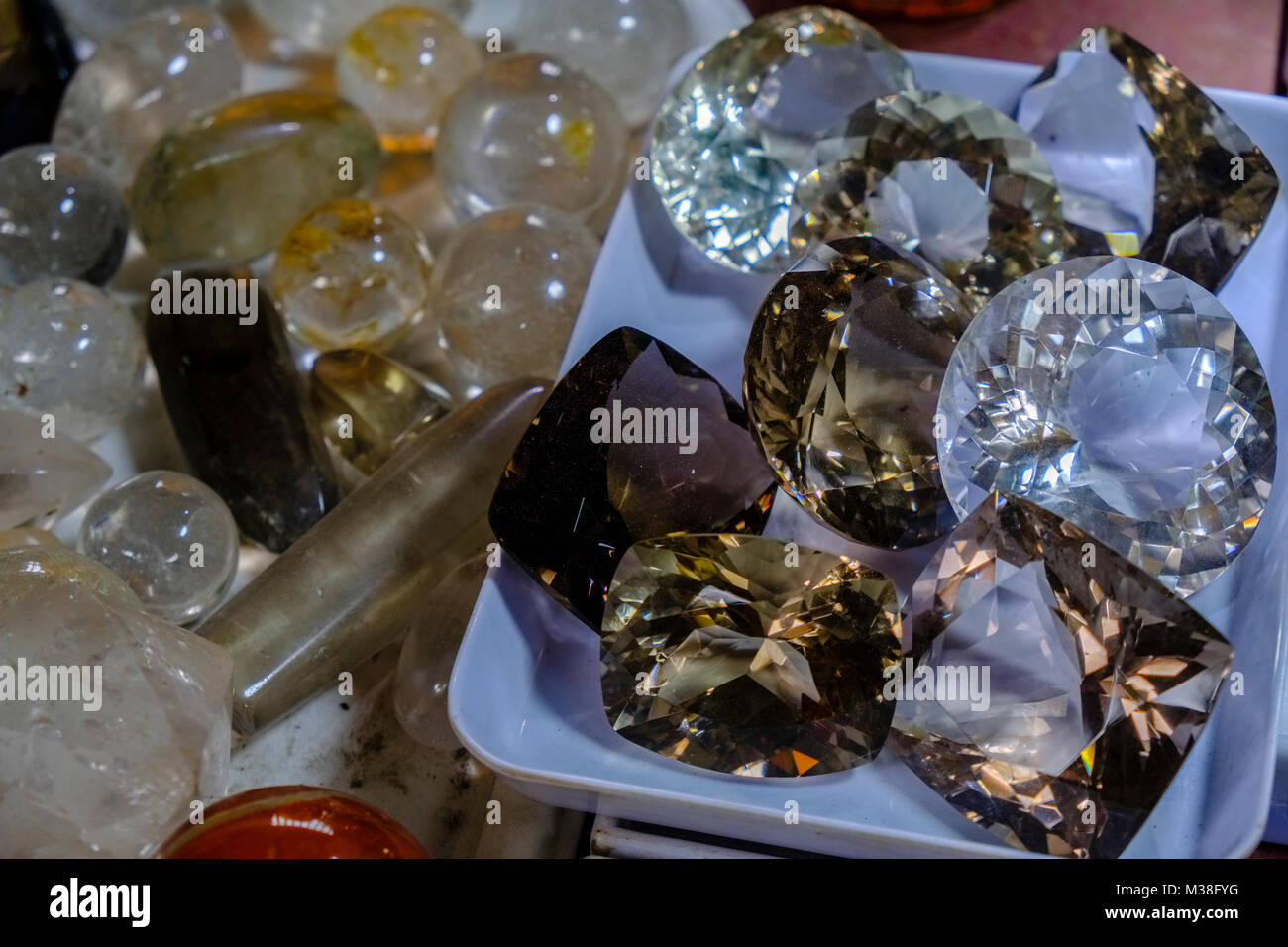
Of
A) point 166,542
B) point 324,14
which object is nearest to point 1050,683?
point 166,542

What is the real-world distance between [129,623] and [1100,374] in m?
0.29

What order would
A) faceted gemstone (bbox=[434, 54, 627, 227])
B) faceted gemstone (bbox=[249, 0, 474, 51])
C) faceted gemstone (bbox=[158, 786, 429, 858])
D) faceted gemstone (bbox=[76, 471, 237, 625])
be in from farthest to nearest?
faceted gemstone (bbox=[249, 0, 474, 51]) < faceted gemstone (bbox=[434, 54, 627, 227]) < faceted gemstone (bbox=[76, 471, 237, 625]) < faceted gemstone (bbox=[158, 786, 429, 858])

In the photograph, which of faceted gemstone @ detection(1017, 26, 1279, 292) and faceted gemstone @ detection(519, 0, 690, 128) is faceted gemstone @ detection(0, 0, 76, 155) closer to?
faceted gemstone @ detection(519, 0, 690, 128)

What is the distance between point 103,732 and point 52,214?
26 centimetres

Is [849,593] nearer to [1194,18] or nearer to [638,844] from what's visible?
[638,844]

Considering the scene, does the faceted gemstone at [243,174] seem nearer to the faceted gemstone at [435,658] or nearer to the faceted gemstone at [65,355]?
the faceted gemstone at [65,355]

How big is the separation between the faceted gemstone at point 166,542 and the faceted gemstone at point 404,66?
9.1 inches

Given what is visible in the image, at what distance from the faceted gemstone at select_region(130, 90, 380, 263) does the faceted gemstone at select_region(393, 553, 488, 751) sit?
0.70ft

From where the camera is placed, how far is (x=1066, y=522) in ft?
1.17

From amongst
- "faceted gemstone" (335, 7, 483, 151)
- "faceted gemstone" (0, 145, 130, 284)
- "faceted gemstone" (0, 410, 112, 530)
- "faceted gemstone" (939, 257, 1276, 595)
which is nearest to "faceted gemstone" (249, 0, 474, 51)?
"faceted gemstone" (335, 7, 483, 151)

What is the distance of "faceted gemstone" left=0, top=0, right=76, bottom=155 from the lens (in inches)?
23.2

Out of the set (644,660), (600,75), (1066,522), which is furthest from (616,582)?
(600,75)

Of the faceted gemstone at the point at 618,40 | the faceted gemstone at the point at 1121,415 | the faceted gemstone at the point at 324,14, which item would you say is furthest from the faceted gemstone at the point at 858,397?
the faceted gemstone at the point at 324,14

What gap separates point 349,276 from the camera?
1.70ft
